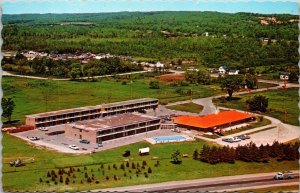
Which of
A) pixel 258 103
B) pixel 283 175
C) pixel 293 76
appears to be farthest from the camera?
pixel 258 103

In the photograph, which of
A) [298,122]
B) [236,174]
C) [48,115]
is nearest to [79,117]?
[48,115]

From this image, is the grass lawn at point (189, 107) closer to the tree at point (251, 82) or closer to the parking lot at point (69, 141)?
the parking lot at point (69, 141)

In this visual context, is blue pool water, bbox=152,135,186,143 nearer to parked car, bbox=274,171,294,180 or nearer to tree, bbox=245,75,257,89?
tree, bbox=245,75,257,89

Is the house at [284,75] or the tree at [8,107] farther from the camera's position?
the house at [284,75]

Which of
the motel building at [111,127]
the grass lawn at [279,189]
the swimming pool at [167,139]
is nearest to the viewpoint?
the grass lawn at [279,189]

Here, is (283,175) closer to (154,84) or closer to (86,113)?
(154,84)

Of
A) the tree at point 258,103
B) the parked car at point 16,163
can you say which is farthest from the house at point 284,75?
the parked car at point 16,163

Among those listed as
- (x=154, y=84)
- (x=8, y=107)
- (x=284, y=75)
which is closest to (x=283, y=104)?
(x=284, y=75)
